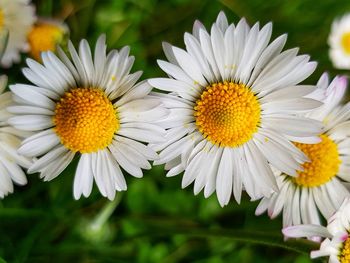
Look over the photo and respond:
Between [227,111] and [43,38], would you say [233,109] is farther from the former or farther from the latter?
[43,38]

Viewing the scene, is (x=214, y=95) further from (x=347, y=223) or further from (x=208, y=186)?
(x=347, y=223)

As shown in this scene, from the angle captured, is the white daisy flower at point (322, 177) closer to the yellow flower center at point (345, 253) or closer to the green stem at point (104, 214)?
the yellow flower center at point (345, 253)

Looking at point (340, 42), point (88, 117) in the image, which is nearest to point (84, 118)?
point (88, 117)

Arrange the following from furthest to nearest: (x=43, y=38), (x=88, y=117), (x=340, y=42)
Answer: (x=340, y=42) < (x=43, y=38) < (x=88, y=117)

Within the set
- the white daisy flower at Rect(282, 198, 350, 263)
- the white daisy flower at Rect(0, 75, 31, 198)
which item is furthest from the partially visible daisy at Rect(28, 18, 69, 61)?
the white daisy flower at Rect(282, 198, 350, 263)

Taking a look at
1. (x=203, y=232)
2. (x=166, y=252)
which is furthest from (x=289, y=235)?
(x=166, y=252)

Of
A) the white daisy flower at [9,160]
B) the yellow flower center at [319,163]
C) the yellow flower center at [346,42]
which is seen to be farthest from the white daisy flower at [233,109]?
the yellow flower center at [346,42]
